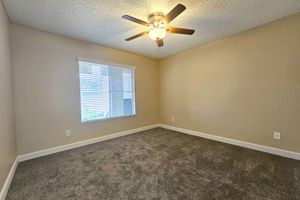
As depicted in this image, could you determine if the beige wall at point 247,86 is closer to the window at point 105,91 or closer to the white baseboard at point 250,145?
the white baseboard at point 250,145

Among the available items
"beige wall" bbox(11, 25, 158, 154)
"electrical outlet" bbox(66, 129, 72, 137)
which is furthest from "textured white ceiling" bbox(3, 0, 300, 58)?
"electrical outlet" bbox(66, 129, 72, 137)

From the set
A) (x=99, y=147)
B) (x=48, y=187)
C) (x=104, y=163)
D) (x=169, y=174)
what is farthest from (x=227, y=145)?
(x=48, y=187)

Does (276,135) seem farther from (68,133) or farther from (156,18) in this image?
(68,133)

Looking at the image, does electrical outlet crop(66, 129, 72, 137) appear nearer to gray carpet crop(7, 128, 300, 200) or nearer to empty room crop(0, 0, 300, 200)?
empty room crop(0, 0, 300, 200)

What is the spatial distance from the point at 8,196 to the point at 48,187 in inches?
14.3

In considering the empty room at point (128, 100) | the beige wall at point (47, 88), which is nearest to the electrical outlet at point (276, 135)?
the empty room at point (128, 100)

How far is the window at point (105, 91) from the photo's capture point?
3.12 m

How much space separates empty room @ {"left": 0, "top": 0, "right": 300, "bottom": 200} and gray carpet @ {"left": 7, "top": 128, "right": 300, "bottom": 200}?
2 cm

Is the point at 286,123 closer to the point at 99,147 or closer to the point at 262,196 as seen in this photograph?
the point at 262,196

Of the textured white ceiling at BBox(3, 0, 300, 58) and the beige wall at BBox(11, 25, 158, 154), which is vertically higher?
the textured white ceiling at BBox(3, 0, 300, 58)

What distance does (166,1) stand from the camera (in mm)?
1855

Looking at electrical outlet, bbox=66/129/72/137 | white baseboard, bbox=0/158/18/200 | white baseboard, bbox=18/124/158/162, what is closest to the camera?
white baseboard, bbox=0/158/18/200

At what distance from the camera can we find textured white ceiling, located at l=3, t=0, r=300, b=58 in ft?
6.16

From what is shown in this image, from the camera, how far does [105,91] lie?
3.45 m
